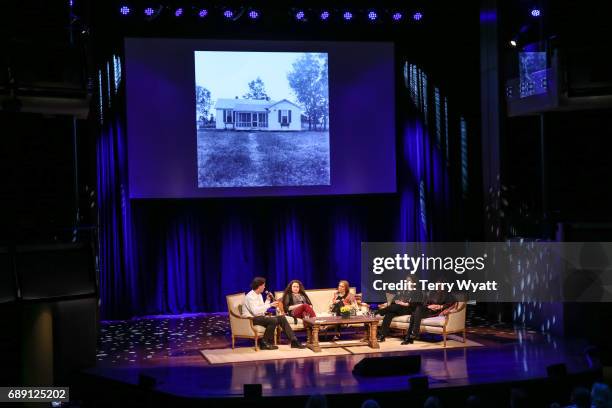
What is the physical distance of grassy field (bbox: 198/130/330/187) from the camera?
1208 cm

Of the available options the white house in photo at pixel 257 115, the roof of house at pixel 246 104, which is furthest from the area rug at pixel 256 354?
the roof of house at pixel 246 104

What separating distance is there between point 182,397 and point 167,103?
645 cm

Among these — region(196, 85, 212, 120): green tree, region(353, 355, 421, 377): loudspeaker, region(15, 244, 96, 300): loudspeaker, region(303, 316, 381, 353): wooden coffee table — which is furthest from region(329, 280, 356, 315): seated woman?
region(196, 85, 212, 120): green tree

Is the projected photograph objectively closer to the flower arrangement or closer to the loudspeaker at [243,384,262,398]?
the flower arrangement

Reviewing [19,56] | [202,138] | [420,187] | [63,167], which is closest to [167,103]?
[202,138]

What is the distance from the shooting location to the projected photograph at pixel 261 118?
12016 mm

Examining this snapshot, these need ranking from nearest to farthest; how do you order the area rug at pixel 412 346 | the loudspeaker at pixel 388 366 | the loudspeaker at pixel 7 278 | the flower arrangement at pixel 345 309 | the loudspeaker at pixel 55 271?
the loudspeaker at pixel 388 366 < the loudspeaker at pixel 7 278 < the loudspeaker at pixel 55 271 < the area rug at pixel 412 346 < the flower arrangement at pixel 345 309

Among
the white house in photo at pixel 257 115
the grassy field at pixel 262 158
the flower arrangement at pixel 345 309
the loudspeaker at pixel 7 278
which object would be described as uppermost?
the white house in photo at pixel 257 115

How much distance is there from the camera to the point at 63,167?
9812mm

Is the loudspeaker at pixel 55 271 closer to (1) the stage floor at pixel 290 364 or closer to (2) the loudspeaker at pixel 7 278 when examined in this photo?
(2) the loudspeaker at pixel 7 278

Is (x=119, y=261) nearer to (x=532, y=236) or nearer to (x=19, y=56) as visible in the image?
(x=19, y=56)

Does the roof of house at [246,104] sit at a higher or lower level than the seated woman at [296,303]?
higher

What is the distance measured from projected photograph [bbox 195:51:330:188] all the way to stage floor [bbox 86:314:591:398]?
98.6 inches

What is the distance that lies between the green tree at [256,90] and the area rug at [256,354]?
13.6 feet
